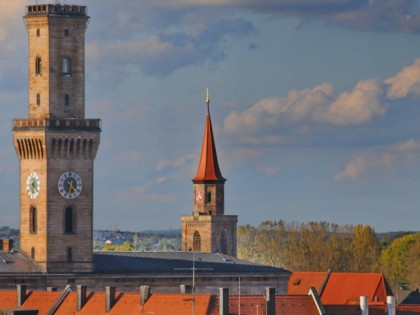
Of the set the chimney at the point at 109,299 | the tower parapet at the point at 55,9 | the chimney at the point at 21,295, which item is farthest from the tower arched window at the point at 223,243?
the chimney at the point at 109,299

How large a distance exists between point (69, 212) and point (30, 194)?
128 inches

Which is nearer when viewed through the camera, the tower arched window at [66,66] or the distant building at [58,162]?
the distant building at [58,162]

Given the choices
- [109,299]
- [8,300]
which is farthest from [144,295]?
[8,300]

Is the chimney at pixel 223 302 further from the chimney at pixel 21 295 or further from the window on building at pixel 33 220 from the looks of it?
the window on building at pixel 33 220

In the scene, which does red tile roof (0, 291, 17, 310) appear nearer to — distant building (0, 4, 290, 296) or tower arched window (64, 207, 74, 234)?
distant building (0, 4, 290, 296)

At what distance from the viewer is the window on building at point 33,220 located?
162 metres

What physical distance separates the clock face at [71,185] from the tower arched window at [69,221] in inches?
41.7

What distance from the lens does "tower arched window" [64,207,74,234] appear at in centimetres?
16200

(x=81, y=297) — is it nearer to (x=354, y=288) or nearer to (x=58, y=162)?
(x=58, y=162)

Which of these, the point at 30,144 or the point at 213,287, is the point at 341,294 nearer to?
the point at 213,287

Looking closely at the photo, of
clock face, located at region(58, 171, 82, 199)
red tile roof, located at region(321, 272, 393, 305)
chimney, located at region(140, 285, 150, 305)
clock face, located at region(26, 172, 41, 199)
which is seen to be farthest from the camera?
red tile roof, located at region(321, 272, 393, 305)

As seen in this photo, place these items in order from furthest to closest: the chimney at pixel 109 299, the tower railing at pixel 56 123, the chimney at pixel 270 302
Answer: the tower railing at pixel 56 123 < the chimney at pixel 109 299 < the chimney at pixel 270 302

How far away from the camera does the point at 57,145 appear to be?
161m

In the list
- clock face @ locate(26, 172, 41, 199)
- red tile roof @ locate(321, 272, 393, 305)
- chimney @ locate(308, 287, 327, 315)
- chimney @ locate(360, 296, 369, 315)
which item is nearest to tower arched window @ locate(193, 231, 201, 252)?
red tile roof @ locate(321, 272, 393, 305)
